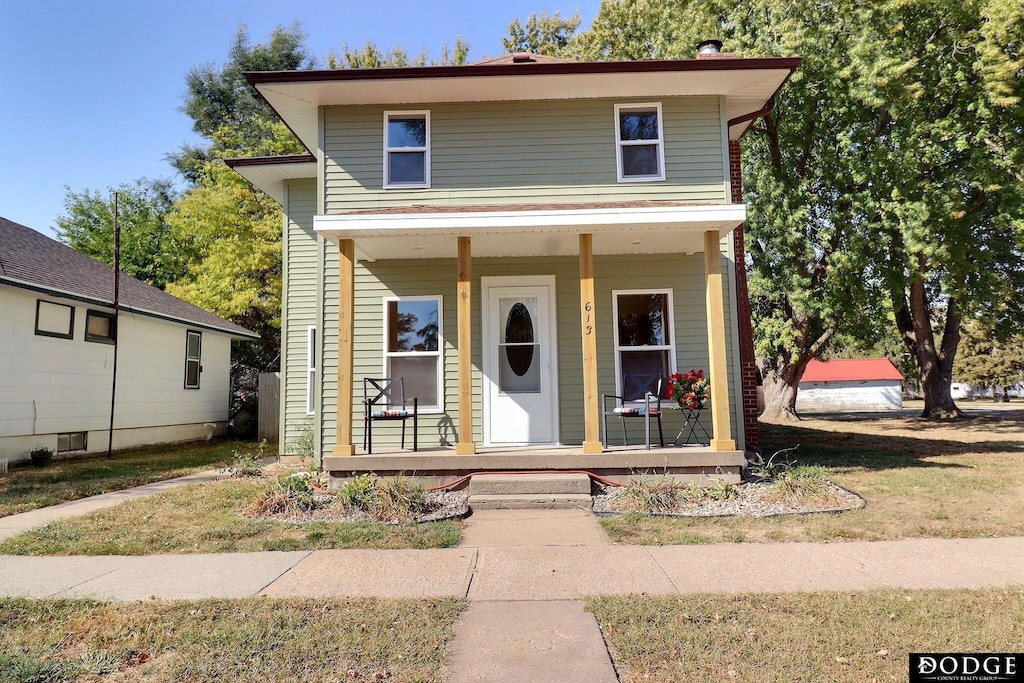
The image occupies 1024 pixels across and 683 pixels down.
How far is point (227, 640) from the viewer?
3334 mm

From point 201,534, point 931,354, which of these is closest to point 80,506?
point 201,534

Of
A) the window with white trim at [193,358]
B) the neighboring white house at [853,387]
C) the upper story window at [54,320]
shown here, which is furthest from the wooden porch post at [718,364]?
the neighboring white house at [853,387]

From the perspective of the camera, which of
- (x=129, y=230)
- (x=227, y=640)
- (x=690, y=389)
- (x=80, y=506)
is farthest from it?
(x=129, y=230)

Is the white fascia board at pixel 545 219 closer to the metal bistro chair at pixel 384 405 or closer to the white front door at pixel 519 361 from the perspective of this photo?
the white front door at pixel 519 361

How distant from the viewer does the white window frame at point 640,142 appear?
29.2ft

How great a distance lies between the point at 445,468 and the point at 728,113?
6.75 metres

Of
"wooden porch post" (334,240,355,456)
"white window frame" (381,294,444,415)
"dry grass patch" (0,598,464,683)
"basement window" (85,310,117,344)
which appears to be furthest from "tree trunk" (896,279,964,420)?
"basement window" (85,310,117,344)

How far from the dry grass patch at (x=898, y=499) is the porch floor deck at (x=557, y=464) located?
3.97 feet

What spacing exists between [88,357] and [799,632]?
1295 centimetres

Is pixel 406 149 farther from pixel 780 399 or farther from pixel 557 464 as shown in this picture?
pixel 780 399

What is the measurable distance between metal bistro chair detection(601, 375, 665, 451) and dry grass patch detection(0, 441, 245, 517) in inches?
255

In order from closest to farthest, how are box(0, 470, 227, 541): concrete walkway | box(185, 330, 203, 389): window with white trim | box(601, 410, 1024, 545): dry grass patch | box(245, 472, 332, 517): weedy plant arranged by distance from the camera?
box(601, 410, 1024, 545): dry grass patch < box(0, 470, 227, 541): concrete walkway < box(245, 472, 332, 517): weedy plant < box(185, 330, 203, 389): window with white trim

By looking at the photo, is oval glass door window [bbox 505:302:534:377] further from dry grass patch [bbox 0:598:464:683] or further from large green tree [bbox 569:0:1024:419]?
large green tree [bbox 569:0:1024:419]

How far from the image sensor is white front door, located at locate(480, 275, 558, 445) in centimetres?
877
